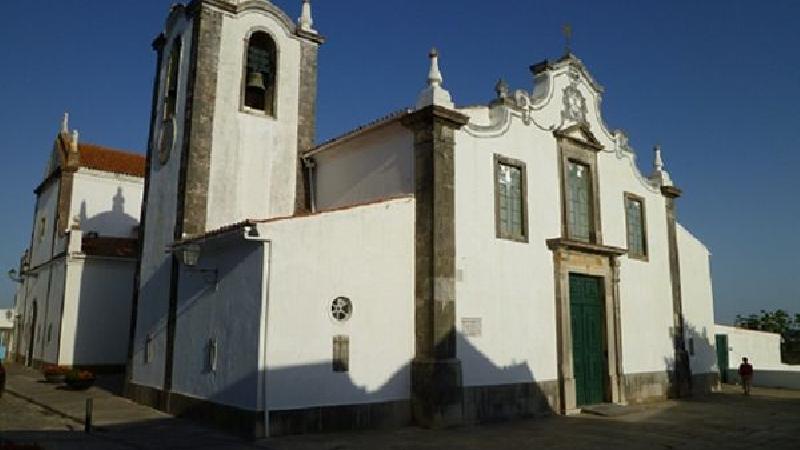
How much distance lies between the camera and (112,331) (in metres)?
21.0

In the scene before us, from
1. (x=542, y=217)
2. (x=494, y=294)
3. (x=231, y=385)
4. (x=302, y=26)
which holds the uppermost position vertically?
(x=302, y=26)

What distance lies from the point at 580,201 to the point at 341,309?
294 inches

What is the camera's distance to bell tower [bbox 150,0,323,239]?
13.7 metres

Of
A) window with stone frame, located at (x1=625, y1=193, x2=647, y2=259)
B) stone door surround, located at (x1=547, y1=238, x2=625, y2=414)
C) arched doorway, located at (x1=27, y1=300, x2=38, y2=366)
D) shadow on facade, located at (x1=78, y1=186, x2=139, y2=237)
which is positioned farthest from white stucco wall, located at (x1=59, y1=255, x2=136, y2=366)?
window with stone frame, located at (x1=625, y1=193, x2=647, y2=259)

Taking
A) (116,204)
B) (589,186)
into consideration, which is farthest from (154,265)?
(116,204)

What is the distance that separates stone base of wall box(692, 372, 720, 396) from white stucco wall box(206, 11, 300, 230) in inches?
504

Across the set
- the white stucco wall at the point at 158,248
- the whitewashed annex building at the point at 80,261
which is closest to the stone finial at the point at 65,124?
the whitewashed annex building at the point at 80,261

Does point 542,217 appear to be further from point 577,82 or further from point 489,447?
point 489,447

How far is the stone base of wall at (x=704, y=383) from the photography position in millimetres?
18156

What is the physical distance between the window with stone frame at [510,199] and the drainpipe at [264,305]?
4.98 meters

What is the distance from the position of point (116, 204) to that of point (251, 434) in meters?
18.9

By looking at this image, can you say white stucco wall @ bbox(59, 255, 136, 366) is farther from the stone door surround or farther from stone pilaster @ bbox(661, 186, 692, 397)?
stone pilaster @ bbox(661, 186, 692, 397)

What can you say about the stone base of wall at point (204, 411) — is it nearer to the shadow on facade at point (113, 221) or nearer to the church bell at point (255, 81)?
the church bell at point (255, 81)

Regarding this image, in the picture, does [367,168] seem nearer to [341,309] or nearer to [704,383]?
[341,309]
